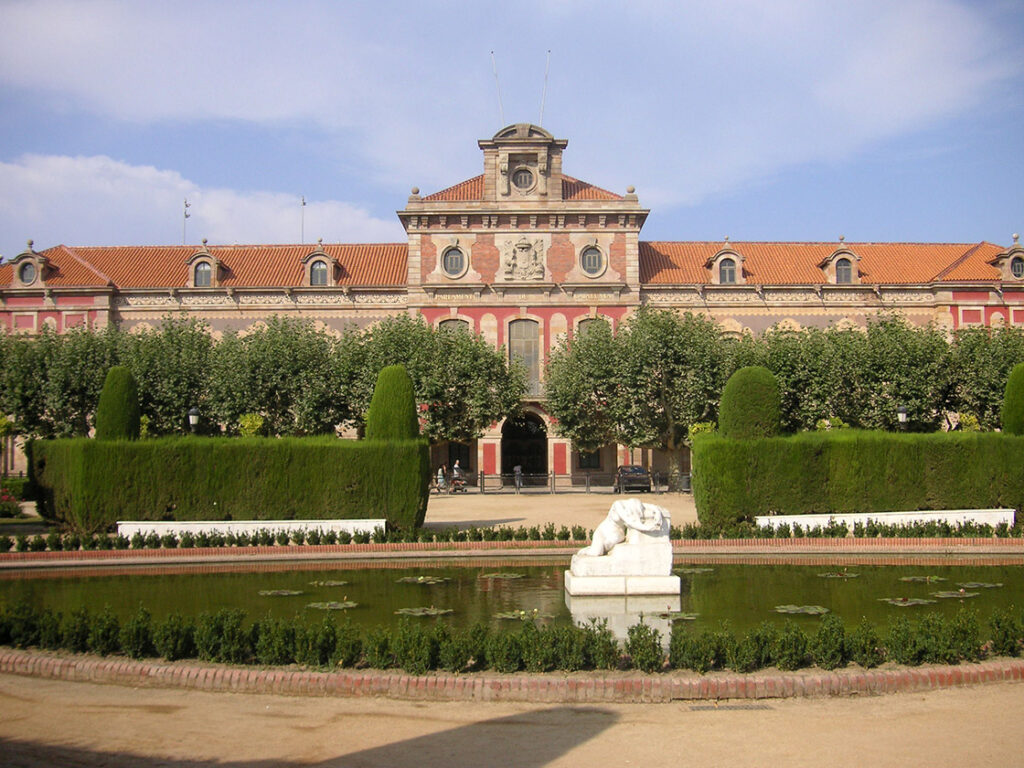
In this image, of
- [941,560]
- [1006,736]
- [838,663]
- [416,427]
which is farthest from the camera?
[416,427]

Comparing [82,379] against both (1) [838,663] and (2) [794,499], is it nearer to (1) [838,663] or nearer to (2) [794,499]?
(2) [794,499]

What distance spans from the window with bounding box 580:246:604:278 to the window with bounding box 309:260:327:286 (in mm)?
13369

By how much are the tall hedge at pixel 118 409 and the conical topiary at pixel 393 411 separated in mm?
5924

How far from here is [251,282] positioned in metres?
45.3

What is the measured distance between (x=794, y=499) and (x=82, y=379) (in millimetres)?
27673

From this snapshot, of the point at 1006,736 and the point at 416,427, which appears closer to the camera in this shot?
the point at 1006,736

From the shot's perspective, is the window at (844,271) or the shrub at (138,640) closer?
the shrub at (138,640)

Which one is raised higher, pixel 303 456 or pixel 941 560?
pixel 303 456

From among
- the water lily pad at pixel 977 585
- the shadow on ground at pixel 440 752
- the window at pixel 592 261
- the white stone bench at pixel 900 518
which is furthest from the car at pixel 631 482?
the shadow on ground at pixel 440 752

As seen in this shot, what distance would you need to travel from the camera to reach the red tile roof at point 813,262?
44.6 metres

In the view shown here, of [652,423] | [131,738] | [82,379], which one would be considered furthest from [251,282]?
[131,738]

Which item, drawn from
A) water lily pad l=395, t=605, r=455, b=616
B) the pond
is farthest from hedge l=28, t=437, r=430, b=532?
water lily pad l=395, t=605, r=455, b=616

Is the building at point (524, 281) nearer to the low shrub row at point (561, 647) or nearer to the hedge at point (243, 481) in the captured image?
the hedge at point (243, 481)

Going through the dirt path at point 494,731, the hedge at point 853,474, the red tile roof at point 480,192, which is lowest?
the dirt path at point 494,731
